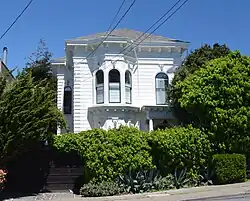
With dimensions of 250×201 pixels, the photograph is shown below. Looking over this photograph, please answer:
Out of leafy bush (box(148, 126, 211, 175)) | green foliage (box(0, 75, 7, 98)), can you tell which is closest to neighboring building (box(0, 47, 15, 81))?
green foliage (box(0, 75, 7, 98))

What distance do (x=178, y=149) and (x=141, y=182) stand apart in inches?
85.5

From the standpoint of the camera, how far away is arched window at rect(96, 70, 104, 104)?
78.8ft

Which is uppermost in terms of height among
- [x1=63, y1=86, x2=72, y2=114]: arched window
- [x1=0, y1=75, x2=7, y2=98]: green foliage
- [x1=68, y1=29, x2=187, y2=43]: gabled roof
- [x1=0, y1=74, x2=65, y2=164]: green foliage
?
[x1=68, y1=29, x2=187, y2=43]: gabled roof

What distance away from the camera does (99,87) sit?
24250 mm

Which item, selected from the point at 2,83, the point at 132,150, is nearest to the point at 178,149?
the point at 132,150

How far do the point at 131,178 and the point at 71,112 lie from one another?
12.7m

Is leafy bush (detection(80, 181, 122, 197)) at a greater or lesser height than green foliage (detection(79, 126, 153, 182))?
lesser

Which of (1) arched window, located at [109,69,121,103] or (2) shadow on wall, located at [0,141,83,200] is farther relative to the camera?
(1) arched window, located at [109,69,121,103]

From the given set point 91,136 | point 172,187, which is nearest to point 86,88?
point 91,136

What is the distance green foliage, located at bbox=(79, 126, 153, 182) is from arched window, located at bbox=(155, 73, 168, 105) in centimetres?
1028

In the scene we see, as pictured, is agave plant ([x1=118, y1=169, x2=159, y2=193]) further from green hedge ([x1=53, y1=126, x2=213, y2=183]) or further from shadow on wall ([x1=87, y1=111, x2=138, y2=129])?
shadow on wall ([x1=87, y1=111, x2=138, y2=129])

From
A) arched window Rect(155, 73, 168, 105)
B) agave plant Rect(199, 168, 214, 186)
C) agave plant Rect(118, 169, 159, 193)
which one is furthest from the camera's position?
arched window Rect(155, 73, 168, 105)

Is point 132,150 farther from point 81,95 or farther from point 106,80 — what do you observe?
point 81,95

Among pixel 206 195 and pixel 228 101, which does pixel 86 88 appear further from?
pixel 206 195
